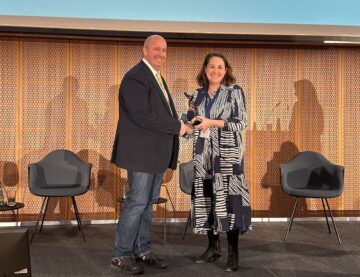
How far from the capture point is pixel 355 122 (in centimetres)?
700

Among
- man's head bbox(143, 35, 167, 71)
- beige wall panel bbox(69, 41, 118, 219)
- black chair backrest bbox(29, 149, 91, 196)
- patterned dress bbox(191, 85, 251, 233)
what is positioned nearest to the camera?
man's head bbox(143, 35, 167, 71)

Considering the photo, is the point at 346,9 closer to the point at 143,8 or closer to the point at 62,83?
the point at 143,8

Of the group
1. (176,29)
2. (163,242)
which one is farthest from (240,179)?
(176,29)

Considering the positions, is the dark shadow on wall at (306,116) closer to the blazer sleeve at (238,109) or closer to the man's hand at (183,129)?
the blazer sleeve at (238,109)

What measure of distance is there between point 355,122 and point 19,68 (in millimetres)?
4366

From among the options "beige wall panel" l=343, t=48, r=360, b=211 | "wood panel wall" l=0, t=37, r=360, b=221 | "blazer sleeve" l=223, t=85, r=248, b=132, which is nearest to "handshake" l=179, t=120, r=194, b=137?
"blazer sleeve" l=223, t=85, r=248, b=132

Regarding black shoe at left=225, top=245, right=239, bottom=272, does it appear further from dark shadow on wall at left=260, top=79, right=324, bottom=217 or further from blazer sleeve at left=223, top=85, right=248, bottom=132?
dark shadow on wall at left=260, top=79, right=324, bottom=217

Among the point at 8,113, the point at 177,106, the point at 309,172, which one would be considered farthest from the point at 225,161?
the point at 8,113

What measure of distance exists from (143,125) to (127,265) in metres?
1.09

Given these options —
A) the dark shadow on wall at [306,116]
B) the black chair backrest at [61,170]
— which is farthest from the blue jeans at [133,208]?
the dark shadow on wall at [306,116]

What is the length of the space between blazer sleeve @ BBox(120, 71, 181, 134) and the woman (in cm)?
23

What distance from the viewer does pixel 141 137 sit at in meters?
3.99

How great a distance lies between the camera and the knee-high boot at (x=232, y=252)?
4.16 metres

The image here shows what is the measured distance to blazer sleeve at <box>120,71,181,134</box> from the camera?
3.88m
